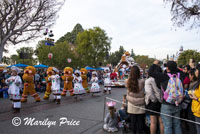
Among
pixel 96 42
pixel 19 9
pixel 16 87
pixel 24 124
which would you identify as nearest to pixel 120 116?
pixel 24 124

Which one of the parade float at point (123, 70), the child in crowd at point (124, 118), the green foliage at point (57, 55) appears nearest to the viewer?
the child in crowd at point (124, 118)

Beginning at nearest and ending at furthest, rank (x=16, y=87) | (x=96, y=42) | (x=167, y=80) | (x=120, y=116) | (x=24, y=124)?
(x=167, y=80) < (x=120, y=116) < (x=24, y=124) < (x=16, y=87) < (x=96, y=42)

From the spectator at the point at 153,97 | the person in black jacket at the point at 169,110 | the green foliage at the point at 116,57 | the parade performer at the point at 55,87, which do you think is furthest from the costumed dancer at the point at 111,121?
the green foliage at the point at 116,57

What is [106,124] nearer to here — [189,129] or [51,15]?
[189,129]

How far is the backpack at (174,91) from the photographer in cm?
344

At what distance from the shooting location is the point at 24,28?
1556 centimetres

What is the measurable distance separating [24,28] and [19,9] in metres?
1.77

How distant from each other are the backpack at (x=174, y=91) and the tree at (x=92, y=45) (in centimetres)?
3661

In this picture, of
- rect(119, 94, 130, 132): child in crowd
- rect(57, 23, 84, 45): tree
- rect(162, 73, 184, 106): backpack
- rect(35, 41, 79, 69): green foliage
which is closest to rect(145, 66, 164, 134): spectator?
rect(162, 73, 184, 106): backpack

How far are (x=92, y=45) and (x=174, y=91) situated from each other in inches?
1460

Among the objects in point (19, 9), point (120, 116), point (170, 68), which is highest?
point (19, 9)

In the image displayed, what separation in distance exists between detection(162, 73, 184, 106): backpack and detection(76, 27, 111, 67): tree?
36.6 meters

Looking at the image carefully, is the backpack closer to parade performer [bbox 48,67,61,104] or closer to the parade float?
parade performer [bbox 48,67,61,104]

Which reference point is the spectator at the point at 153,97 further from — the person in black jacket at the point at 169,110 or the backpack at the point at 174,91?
the backpack at the point at 174,91
